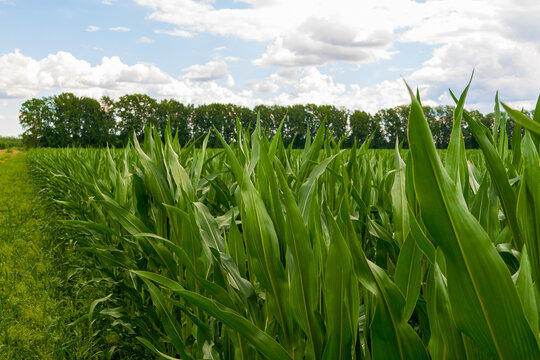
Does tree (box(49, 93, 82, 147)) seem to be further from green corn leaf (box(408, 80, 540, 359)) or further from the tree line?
green corn leaf (box(408, 80, 540, 359))

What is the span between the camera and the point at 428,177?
0.48 meters

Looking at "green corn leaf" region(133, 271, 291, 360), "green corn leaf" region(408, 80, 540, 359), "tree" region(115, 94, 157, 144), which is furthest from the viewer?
"tree" region(115, 94, 157, 144)

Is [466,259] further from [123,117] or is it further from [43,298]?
[123,117]

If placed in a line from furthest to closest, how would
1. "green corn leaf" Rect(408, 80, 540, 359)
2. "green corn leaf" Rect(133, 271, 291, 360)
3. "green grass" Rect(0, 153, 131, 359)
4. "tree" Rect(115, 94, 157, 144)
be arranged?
1. "tree" Rect(115, 94, 157, 144)
2. "green grass" Rect(0, 153, 131, 359)
3. "green corn leaf" Rect(133, 271, 291, 360)
4. "green corn leaf" Rect(408, 80, 540, 359)

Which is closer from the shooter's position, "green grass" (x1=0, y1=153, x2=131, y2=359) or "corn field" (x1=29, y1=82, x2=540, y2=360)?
"corn field" (x1=29, y1=82, x2=540, y2=360)

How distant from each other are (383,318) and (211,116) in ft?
192

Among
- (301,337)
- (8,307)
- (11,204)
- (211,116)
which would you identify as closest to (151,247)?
(301,337)

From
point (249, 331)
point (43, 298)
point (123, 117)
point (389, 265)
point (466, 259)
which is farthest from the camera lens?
point (123, 117)

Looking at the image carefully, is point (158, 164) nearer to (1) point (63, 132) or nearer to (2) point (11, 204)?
(2) point (11, 204)

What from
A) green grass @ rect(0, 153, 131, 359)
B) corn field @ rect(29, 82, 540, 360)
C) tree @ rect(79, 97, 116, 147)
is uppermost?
tree @ rect(79, 97, 116, 147)

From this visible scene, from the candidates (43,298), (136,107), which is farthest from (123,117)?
(43,298)

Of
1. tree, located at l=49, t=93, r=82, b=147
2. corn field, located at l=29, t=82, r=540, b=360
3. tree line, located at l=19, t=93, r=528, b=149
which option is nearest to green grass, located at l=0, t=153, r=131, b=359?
corn field, located at l=29, t=82, r=540, b=360

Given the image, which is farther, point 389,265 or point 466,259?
point 389,265

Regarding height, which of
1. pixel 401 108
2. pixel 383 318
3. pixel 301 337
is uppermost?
pixel 401 108
